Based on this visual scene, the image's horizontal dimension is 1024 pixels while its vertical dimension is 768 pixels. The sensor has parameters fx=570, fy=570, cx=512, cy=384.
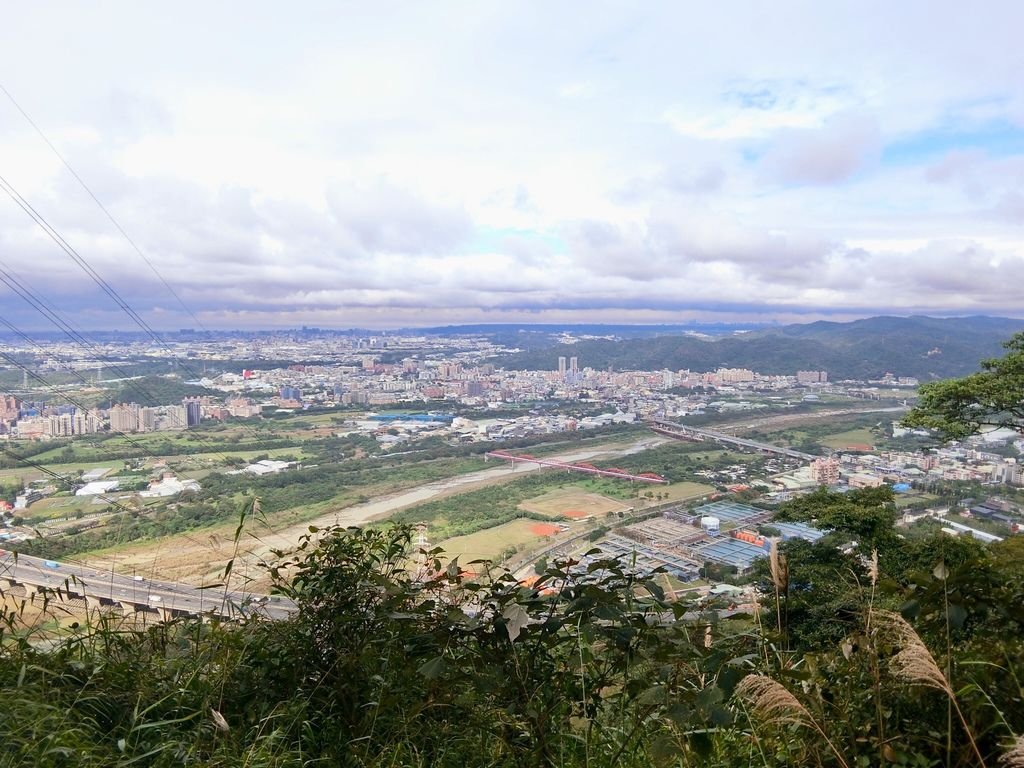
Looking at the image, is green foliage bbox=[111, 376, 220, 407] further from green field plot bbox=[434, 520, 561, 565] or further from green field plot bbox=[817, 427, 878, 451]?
green field plot bbox=[817, 427, 878, 451]

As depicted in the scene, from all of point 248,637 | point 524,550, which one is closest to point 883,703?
point 248,637

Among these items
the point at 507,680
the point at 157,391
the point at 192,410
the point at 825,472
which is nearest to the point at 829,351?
the point at 825,472

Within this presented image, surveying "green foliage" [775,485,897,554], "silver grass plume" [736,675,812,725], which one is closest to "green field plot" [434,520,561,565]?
"green foliage" [775,485,897,554]

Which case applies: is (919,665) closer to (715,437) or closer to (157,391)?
(157,391)

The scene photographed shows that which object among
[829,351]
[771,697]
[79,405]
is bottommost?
[829,351]

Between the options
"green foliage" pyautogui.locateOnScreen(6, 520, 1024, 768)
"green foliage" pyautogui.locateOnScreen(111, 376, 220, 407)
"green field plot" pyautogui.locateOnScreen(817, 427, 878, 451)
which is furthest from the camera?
"green field plot" pyautogui.locateOnScreen(817, 427, 878, 451)

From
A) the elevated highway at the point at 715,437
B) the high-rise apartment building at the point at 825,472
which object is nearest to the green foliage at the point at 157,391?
the high-rise apartment building at the point at 825,472
